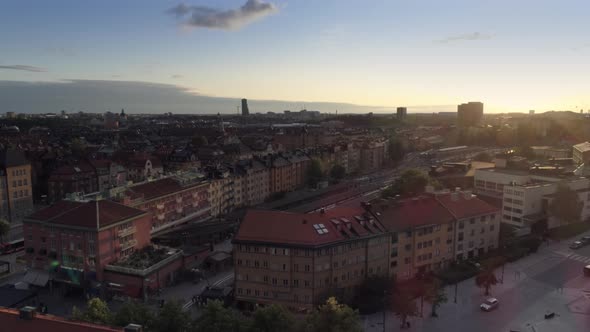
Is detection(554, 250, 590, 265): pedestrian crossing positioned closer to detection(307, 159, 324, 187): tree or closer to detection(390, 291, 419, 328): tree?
detection(390, 291, 419, 328): tree

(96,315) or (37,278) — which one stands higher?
(96,315)

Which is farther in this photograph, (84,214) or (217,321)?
(84,214)

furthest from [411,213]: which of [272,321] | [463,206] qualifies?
[272,321]

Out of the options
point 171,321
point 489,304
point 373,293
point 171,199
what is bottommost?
point 489,304

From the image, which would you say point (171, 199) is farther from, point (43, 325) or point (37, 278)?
point (43, 325)

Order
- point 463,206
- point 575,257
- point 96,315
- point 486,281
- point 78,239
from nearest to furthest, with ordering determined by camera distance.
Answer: point 96,315
point 486,281
point 78,239
point 463,206
point 575,257

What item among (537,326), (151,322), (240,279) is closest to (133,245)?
(240,279)

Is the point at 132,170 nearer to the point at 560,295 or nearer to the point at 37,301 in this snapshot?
the point at 37,301
